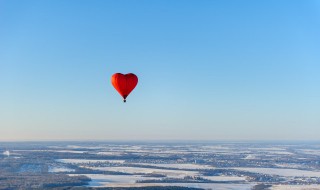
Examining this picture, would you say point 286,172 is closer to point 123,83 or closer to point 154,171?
point 154,171

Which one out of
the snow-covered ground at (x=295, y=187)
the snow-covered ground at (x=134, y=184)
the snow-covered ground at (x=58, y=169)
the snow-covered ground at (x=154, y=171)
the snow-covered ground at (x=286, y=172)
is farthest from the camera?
the snow-covered ground at (x=58, y=169)

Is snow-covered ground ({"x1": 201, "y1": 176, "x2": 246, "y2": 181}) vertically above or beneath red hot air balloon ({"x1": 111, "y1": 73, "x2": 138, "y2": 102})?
beneath

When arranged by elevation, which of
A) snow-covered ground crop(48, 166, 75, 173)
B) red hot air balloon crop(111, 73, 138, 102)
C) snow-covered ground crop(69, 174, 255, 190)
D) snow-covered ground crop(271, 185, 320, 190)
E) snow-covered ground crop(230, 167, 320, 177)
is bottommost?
snow-covered ground crop(271, 185, 320, 190)

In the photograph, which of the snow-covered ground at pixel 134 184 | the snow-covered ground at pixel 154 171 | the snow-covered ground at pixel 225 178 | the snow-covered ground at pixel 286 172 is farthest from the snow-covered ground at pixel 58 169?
the snow-covered ground at pixel 286 172

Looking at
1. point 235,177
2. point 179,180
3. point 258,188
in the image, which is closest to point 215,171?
point 235,177

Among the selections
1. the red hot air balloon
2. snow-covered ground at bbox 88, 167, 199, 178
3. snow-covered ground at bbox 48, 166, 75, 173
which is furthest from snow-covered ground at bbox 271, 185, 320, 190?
the red hot air balloon

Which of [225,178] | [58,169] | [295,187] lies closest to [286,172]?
[225,178]

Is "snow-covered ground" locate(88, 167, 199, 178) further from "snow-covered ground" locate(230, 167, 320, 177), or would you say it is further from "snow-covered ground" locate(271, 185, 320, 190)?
"snow-covered ground" locate(271, 185, 320, 190)

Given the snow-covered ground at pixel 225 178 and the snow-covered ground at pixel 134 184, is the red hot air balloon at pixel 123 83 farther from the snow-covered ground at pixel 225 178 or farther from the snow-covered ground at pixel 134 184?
the snow-covered ground at pixel 225 178
